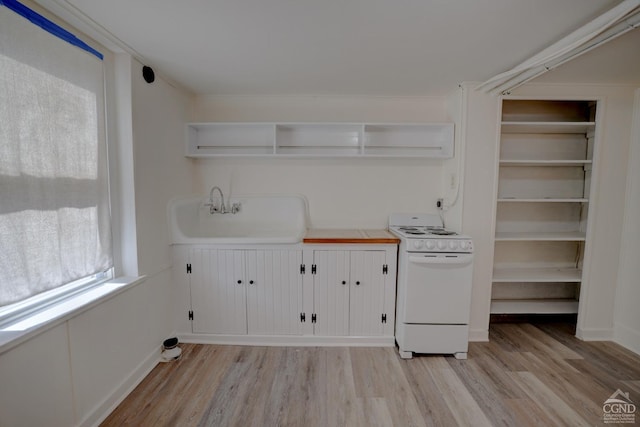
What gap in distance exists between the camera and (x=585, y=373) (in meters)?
1.95

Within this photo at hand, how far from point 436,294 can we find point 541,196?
162 cm

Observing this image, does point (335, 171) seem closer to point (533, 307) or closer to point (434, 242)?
point (434, 242)

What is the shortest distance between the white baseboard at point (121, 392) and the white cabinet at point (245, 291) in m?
0.40

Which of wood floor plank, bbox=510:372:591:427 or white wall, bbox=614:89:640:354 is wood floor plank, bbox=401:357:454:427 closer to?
wood floor plank, bbox=510:372:591:427

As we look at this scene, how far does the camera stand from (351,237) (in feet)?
7.41

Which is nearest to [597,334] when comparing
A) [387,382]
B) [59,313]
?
[387,382]

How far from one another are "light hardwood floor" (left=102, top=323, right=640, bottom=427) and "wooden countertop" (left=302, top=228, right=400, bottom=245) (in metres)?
0.93

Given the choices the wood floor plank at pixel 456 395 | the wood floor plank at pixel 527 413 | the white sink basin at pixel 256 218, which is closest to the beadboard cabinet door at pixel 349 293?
the wood floor plank at pixel 456 395

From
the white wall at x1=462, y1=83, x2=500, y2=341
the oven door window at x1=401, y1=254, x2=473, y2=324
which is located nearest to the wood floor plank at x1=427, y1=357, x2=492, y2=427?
the oven door window at x1=401, y1=254, x2=473, y2=324

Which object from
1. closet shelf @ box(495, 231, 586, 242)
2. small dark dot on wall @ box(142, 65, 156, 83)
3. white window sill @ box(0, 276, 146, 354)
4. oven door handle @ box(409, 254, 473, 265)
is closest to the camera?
white window sill @ box(0, 276, 146, 354)

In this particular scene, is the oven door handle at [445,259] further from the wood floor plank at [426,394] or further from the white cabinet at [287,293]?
the wood floor plank at [426,394]

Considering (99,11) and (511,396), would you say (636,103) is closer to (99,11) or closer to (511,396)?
(511,396)

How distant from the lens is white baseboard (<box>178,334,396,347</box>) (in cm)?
229

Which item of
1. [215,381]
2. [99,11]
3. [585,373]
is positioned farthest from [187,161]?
[585,373]
